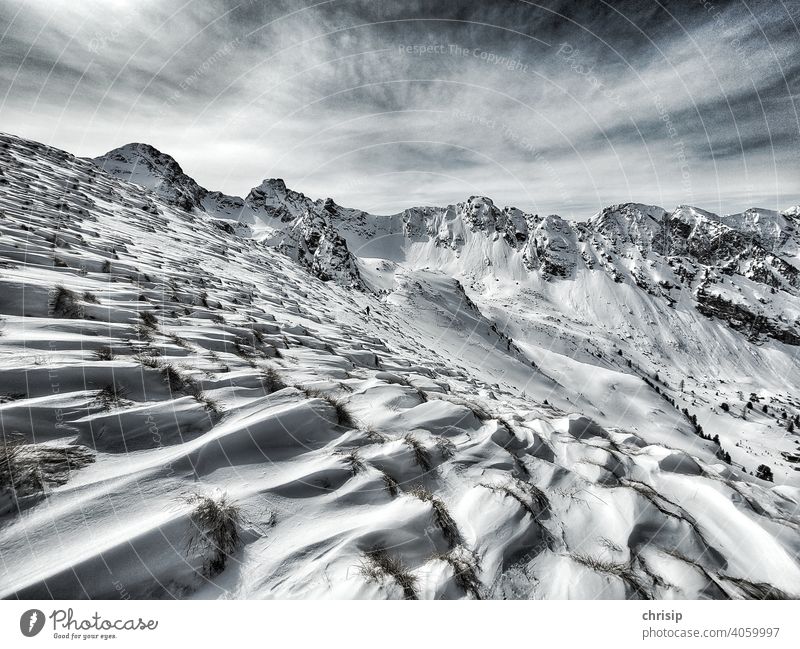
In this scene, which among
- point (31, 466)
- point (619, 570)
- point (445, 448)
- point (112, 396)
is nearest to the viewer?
point (31, 466)

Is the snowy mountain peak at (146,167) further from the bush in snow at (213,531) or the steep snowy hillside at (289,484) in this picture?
the bush in snow at (213,531)

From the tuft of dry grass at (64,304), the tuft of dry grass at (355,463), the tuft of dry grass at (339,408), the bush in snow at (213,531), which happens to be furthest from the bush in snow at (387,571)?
the tuft of dry grass at (64,304)

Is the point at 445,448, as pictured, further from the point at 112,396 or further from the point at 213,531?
the point at 112,396

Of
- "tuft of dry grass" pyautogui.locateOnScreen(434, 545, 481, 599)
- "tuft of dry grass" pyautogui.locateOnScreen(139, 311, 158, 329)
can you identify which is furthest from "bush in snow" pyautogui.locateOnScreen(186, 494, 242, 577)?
"tuft of dry grass" pyautogui.locateOnScreen(139, 311, 158, 329)

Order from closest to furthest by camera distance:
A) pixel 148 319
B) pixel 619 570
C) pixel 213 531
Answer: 1. pixel 213 531
2. pixel 619 570
3. pixel 148 319

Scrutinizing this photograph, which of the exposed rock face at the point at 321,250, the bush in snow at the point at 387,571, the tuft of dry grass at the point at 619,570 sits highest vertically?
the exposed rock face at the point at 321,250

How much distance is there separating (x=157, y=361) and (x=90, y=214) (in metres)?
15.2

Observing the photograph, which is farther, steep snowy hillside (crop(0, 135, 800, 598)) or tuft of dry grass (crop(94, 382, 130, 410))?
tuft of dry grass (crop(94, 382, 130, 410))

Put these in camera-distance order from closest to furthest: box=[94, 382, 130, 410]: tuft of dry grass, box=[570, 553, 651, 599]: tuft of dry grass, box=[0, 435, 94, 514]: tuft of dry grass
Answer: box=[0, 435, 94, 514]: tuft of dry grass → box=[570, 553, 651, 599]: tuft of dry grass → box=[94, 382, 130, 410]: tuft of dry grass

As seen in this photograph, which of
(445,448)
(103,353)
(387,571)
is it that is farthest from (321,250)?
(387,571)

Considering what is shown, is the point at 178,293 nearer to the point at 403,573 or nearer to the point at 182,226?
the point at 403,573

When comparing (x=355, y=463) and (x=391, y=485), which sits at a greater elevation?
(x=355, y=463)

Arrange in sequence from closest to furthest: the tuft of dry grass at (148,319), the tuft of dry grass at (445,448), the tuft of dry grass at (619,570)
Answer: the tuft of dry grass at (619,570) → the tuft of dry grass at (445,448) → the tuft of dry grass at (148,319)

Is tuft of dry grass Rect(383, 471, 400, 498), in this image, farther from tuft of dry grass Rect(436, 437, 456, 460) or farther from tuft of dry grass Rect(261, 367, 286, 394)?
tuft of dry grass Rect(261, 367, 286, 394)
